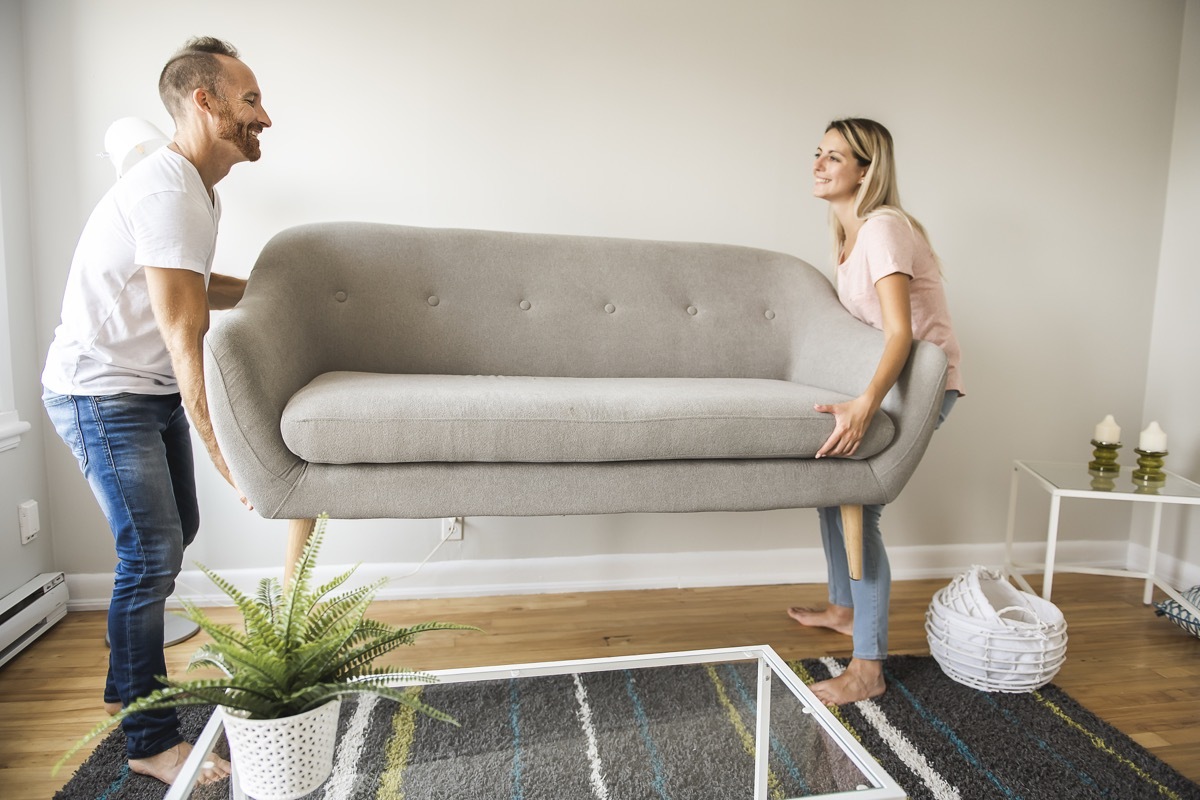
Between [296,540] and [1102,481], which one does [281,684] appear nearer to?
[296,540]

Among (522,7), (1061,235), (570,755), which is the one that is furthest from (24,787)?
(1061,235)

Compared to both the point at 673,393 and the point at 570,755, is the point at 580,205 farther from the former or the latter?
the point at 570,755

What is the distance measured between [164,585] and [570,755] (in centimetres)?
86

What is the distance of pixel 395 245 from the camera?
6.03 ft

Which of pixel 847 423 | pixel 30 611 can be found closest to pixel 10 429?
pixel 30 611

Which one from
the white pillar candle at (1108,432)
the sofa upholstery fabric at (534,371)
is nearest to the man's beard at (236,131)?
the sofa upholstery fabric at (534,371)

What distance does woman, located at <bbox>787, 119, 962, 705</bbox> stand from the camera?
1.54 meters

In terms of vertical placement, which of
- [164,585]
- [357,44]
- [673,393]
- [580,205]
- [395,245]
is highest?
[357,44]

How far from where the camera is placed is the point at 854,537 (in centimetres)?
158

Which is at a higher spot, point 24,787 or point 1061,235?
point 1061,235

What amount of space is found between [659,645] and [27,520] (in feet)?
5.18

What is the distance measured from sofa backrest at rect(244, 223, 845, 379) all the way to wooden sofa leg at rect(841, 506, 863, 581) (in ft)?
1.75

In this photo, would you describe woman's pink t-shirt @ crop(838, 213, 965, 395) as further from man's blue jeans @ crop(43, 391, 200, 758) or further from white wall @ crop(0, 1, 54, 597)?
white wall @ crop(0, 1, 54, 597)

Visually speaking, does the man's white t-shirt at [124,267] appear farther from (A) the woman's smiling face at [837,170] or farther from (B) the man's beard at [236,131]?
(A) the woman's smiling face at [837,170]
